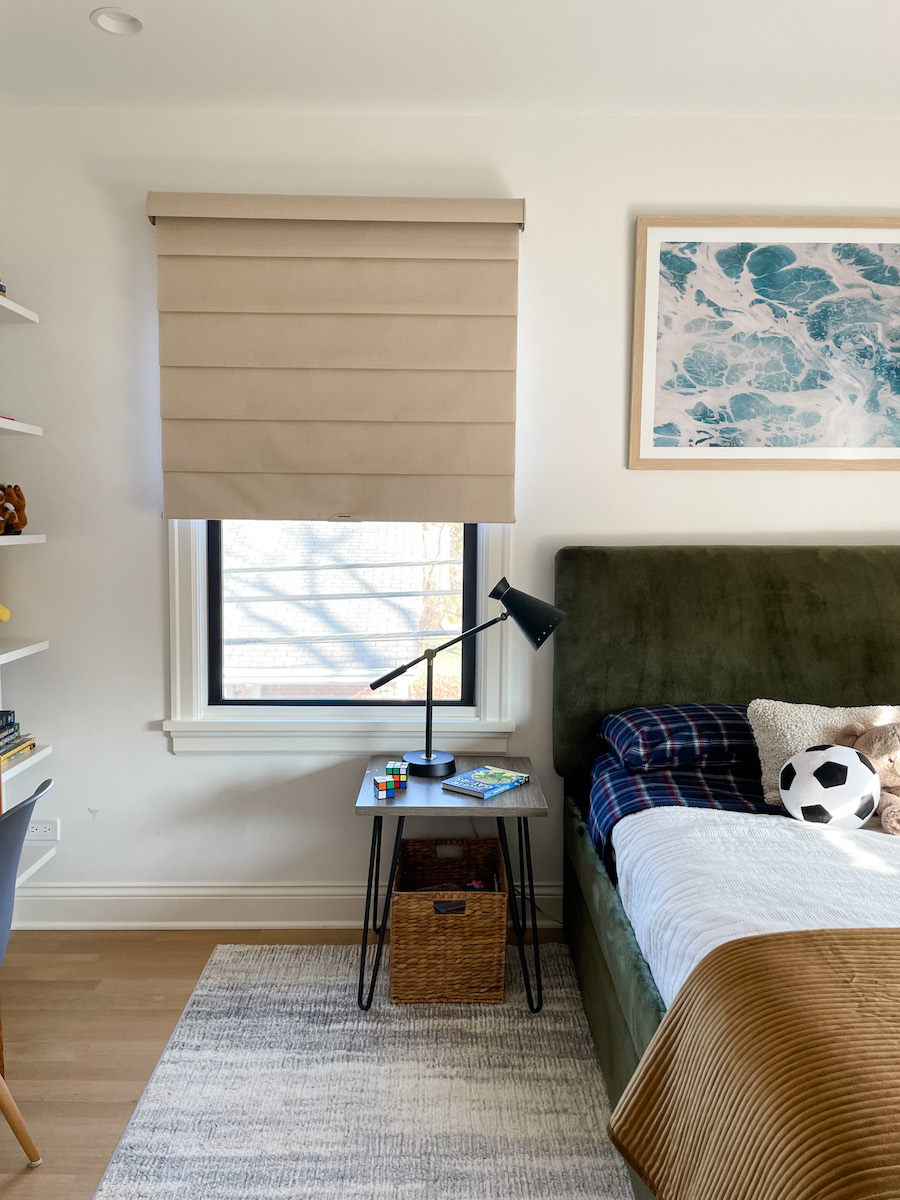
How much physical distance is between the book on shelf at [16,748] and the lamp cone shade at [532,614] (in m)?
1.42

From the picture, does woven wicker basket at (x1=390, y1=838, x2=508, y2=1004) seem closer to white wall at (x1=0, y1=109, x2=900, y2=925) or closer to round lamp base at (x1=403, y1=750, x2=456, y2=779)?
round lamp base at (x1=403, y1=750, x2=456, y2=779)

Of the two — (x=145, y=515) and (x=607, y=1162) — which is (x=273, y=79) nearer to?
(x=145, y=515)

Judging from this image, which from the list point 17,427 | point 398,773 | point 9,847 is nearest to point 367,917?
point 398,773

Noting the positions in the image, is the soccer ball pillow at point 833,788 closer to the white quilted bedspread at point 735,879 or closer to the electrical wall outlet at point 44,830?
the white quilted bedspread at point 735,879

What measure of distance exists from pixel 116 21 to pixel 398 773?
1980mm

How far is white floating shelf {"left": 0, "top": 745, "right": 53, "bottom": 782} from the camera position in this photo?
2314mm

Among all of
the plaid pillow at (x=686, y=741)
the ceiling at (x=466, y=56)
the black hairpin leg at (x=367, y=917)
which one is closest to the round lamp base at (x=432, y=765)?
the black hairpin leg at (x=367, y=917)

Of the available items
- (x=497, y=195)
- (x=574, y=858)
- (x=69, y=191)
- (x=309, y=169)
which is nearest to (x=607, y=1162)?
(x=574, y=858)

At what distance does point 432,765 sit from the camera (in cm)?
240

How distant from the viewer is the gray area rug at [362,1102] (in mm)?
1675

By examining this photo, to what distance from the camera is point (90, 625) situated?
2.62 meters

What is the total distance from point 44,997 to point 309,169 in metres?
2.45

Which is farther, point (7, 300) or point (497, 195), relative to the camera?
point (497, 195)

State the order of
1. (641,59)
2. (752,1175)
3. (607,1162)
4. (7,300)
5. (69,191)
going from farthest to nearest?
(69,191)
(7,300)
(641,59)
(607,1162)
(752,1175)
